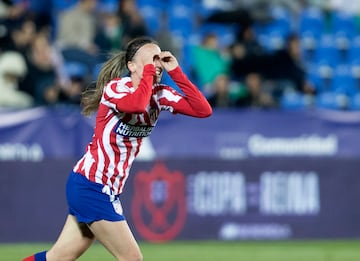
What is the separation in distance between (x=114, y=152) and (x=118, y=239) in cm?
62

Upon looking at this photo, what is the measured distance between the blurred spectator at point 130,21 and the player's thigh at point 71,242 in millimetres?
8916

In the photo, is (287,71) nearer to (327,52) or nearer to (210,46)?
(210,46)

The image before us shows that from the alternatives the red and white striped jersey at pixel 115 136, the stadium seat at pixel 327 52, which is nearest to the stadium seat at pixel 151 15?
the stadium seat at pixel 327 52

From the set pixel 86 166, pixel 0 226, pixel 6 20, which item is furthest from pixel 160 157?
pixel 86 166

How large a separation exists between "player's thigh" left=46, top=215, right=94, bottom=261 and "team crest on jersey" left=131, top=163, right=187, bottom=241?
19.4 ft

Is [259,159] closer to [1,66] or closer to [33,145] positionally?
[33,145]

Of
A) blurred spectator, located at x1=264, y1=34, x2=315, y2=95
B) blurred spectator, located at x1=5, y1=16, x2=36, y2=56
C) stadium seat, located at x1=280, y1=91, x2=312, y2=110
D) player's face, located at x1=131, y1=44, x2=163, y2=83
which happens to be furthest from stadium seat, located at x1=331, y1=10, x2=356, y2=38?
player's face, located at x1=131, y1=44, x2=163, y2=83

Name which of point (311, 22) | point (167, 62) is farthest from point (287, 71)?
point (167, 62)

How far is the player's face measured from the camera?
693 cm

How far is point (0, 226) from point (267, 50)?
19.3ft

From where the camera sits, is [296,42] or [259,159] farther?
[296,42]

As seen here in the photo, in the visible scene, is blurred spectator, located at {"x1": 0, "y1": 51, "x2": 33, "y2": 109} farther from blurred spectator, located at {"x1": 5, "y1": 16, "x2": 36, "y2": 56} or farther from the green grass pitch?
the green grass pitch

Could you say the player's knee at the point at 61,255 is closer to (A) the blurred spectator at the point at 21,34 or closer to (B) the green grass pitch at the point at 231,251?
(B) the green grass pitch at the point at 231,251

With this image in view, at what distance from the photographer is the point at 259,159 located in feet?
43.5
